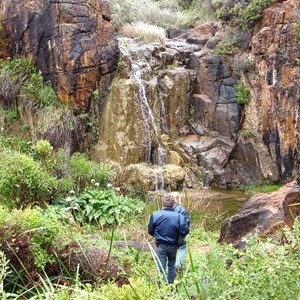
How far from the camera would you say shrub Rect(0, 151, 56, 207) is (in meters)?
8.15

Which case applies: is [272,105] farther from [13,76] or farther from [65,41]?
[13,76]

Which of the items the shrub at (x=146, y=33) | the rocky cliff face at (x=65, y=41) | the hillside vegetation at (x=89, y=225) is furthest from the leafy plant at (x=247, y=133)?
the rocky cliff face at (x=65, y=41)

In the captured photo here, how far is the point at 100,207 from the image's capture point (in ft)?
30.4

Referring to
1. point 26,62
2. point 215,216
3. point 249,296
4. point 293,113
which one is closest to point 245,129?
point 293,113

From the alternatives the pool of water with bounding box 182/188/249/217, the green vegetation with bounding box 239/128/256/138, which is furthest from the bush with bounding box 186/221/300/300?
the green vegetation with bounding box 239/128/256/138

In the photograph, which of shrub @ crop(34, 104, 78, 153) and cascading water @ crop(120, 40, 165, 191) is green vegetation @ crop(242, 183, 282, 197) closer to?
cascading water @ crop(120, 40, 165, 191)

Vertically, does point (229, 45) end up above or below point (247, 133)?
above

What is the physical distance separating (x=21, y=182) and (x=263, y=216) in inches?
189

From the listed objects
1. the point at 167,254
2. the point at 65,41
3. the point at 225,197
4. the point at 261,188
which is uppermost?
the point at 65,41

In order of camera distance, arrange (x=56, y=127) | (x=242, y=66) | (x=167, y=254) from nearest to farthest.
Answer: (x=167, y=254), (x=56, y=127), (x=242, y=66)

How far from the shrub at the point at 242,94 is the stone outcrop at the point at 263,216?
29.1 ft

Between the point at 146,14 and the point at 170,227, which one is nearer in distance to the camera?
the point at 170,227

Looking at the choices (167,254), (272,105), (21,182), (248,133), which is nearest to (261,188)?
(248,133)

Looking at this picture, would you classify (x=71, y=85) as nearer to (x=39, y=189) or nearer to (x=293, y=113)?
(x=39, y=189)
